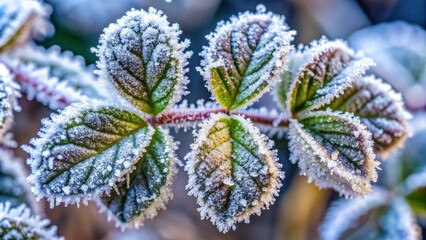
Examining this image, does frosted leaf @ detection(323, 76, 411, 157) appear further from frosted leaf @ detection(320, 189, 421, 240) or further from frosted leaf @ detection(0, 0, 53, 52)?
frosted leaf @ detection(0, 0, 53, 52)

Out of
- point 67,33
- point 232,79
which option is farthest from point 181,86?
point 67,33

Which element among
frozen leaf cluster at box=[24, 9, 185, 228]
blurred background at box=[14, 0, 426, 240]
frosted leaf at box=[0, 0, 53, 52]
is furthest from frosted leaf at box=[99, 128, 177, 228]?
blurred background at box=[14, 0, 426, 240]

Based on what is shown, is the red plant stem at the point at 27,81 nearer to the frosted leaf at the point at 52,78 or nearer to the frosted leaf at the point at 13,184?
the frosted leaf at the point at 52,78

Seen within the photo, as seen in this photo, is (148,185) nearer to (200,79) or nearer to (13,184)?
(13,184)

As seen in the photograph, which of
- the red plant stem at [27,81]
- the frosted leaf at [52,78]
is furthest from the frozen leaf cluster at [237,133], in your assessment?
the red plant stem at [27,81]

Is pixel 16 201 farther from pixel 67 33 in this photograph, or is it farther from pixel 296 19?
pixel 296 19

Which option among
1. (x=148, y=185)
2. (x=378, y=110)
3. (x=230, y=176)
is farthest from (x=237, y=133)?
(x=378, y=110)
